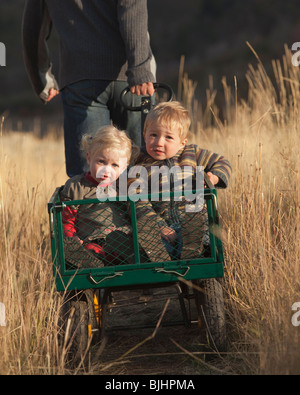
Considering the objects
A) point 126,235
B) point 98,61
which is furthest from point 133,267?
point 98,61

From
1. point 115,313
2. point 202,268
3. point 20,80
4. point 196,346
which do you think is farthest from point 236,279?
point 20,80

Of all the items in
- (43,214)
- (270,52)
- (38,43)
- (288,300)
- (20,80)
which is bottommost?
(288,300)

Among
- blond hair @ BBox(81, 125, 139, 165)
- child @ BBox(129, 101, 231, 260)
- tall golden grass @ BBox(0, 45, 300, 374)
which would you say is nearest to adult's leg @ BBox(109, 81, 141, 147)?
child @ BBox(129, 101, 231, 260)

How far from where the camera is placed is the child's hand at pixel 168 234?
9.03ft

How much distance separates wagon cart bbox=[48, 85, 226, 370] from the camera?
8.50 feet

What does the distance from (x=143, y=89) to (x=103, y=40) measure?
477 millimetres

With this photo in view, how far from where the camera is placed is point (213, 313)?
273cm

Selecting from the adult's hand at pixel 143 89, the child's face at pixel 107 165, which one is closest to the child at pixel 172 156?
the child's face at pixel 107 165

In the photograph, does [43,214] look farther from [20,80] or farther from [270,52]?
[20,80]

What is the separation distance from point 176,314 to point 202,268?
3.57ft

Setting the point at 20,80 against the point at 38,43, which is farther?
the point at 20,80

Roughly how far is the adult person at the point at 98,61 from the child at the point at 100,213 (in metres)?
0.54

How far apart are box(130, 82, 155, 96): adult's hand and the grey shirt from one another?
1.1 inches

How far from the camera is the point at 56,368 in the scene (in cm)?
257
